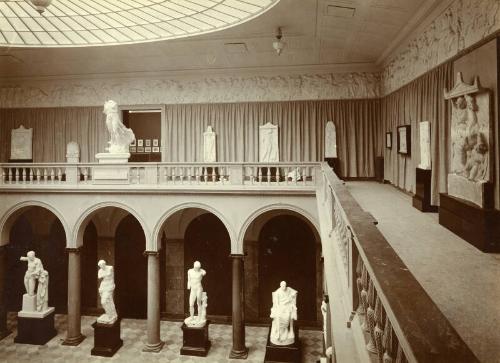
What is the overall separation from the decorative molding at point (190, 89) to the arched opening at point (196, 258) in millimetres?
4624

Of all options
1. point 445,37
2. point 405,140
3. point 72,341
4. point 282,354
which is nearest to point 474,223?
point 445,37

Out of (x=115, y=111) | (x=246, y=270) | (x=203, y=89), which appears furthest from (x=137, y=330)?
(x=203, y=89)

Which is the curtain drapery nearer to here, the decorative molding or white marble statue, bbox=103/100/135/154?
the decorative molding

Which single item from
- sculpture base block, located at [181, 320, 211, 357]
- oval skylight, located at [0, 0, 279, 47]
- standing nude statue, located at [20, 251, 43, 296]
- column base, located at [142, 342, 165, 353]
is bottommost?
column base, located at [142, 342, 165, 353]

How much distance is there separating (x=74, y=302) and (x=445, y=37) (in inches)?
512

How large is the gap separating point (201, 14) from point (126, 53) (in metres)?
3.86

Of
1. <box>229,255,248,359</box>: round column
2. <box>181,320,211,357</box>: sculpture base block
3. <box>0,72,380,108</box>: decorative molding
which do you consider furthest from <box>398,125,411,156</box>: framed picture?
<box>181,320,211,357</box>: sculpture base block

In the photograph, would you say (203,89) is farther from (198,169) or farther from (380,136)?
(380,136)

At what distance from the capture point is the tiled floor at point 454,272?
3137mm

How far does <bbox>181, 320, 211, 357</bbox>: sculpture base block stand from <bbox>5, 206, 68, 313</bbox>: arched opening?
6676 mm

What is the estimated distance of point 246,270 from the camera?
16.0 m

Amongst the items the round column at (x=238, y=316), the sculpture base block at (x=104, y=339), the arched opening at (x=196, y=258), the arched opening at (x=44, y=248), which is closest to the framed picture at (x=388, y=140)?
the round column at (x=238, y=316)

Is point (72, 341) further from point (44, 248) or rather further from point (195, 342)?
point (44, 248)

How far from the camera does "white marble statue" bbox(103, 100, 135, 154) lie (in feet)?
46.3
